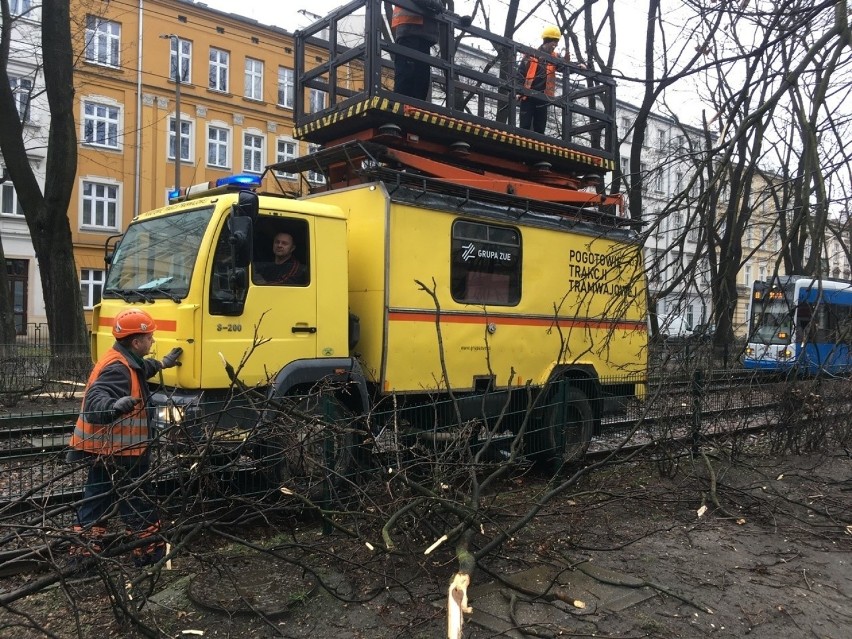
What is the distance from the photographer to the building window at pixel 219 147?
33031mm

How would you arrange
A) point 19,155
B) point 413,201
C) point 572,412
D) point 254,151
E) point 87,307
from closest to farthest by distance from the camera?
1. point 413,201
2. point 572,412
3. point 19,155
4. point 87,307
5. point 254,151

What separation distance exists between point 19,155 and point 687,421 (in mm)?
13138

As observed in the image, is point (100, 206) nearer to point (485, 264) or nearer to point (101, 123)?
point (101, 123)

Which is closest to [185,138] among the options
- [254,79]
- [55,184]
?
[254,79]

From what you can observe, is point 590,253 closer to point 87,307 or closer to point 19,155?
point 19,155

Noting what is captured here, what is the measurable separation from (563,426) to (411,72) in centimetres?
400

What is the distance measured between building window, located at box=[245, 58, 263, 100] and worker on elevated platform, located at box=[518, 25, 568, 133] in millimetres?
28425

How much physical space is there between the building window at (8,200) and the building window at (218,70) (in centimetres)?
981

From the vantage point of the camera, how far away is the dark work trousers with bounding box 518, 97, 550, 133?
8500 millimetres

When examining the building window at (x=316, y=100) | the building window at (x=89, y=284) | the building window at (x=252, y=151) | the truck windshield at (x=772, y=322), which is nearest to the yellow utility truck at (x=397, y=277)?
the building window at (x=316, y=100)

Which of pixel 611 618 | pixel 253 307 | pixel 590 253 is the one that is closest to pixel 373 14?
pixel 253 307

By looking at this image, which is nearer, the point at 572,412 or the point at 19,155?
the point at 572,412

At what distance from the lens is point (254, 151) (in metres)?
34.6

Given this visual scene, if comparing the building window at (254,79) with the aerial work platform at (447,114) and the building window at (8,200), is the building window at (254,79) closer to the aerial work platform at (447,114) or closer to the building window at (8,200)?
the building window at (8,200)
